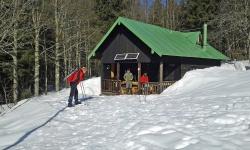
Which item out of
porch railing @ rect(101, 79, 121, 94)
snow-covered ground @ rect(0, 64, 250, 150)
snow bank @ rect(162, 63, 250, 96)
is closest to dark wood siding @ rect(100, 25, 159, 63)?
porch railing @ rect(101, 79, 121, 94)

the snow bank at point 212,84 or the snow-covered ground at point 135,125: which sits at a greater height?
the snow bank at point 212,84

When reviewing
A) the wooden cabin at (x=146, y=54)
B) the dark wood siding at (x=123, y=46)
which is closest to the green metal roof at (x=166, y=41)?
the wooden cabin at (x=146, y=54)

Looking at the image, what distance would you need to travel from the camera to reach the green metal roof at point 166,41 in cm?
2698

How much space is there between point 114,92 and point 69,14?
1596cm

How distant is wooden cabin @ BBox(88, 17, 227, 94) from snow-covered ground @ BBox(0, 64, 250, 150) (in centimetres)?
839

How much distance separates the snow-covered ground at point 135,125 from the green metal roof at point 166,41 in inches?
325

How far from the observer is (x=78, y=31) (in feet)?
149

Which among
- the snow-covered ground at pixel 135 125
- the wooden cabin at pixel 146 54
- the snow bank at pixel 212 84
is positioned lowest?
the snow-covered ground at pixel 135 125

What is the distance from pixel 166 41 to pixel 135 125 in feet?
57.9

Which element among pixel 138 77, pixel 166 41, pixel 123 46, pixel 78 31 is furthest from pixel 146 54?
pixel 78 31

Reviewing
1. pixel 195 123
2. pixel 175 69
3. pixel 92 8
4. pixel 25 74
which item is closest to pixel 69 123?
pixel 195 123

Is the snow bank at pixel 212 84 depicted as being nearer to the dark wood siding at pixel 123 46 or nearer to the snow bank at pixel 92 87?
the dark wood siding at pixel 123 46

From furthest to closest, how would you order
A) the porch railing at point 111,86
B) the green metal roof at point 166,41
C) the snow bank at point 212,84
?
the porch railing at point 111,86 < the green metal roof at point 166,41 < the snow bank at point 212,84

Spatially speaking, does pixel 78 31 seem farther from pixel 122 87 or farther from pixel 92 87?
pixel 122 87
